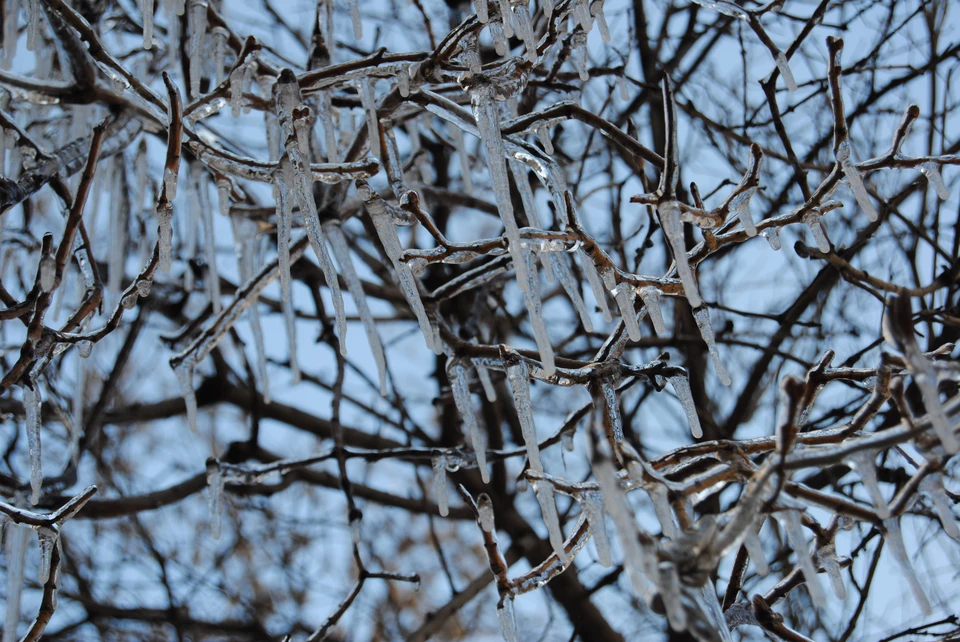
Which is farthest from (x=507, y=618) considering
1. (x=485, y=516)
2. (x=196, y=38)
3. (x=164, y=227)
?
(x=196, y=38)

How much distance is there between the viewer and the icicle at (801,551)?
1384mm

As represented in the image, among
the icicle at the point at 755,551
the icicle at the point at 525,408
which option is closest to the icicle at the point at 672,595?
the icicle at the point at 755,551

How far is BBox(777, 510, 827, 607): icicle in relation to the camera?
138 cm

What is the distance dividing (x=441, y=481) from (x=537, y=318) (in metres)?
0.91

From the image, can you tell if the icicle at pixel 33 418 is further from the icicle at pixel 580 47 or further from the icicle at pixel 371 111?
the icicle at pixel 580 47

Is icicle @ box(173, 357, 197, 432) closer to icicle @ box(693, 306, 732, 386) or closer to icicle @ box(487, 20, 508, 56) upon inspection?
icicle @ box(487, 20, 508, 56)

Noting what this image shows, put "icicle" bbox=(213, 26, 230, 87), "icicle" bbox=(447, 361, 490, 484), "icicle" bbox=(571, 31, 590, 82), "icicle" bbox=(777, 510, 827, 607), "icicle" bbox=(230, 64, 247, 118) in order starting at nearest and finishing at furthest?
"icicle" bbox=(777, 510, 827, 607), "icicle" bbox=(447, 361, 490, 484), "icicle" bbox=(230, 64, 247, 118), "icicle" bbox=(571, 31, 590, 82), "icicle" bbox=(213, 26, 230, 87)

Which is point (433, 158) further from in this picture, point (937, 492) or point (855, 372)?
point (937, 492)

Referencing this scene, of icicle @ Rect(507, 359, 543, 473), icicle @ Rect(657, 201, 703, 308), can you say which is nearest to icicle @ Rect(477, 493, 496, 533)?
icicle @ Rect(507, 359, 543, 473)

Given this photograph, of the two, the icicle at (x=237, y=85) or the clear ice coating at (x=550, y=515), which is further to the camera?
the icicle at (x=237, y=85)

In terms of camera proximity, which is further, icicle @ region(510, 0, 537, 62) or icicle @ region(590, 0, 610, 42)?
icicle @ region(590, 0, 610, 42)

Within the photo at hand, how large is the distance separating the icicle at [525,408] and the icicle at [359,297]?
0.31 m

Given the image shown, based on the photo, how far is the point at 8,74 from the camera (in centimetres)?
245

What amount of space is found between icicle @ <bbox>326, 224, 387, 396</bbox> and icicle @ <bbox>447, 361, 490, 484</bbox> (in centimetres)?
18
